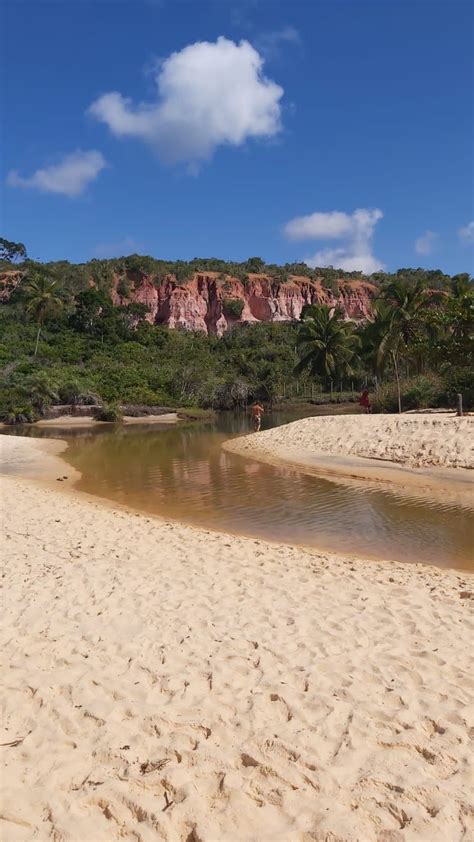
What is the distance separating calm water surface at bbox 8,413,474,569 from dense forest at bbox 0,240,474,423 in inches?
575

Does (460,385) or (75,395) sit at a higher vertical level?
(75,395)

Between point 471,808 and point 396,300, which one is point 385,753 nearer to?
point 471,808

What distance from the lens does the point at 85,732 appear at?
332 cm

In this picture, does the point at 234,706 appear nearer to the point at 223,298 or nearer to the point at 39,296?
the point at 39,296

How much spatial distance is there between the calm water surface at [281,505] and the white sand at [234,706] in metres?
2.67

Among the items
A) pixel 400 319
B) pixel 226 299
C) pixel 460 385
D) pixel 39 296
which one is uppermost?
pixel 226 299

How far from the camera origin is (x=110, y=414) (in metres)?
42.4

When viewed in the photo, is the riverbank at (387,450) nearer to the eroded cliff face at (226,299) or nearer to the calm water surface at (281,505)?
the calm water surface at (281,505)

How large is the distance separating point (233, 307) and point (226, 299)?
2421mm

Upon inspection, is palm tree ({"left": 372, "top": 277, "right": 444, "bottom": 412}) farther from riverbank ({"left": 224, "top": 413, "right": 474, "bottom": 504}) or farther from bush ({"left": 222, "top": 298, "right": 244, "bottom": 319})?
bush ({"left": 222, "top": 298, "right": 244, "bottom": 319})

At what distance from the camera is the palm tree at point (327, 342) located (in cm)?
5053

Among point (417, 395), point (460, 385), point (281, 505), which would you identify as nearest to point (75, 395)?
point (417, 395)

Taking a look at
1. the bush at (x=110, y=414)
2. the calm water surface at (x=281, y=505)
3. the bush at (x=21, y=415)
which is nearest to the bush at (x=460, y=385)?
the calm water surface at (x=281, y=505)

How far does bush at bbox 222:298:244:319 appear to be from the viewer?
9550 cm
